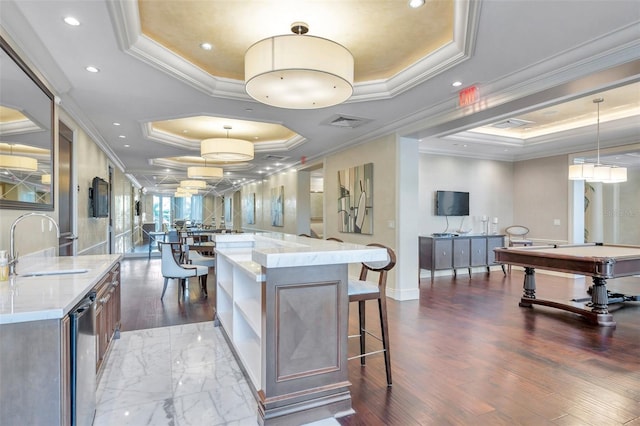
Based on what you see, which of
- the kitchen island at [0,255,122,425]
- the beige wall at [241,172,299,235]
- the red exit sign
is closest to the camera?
the kitchen island at [0,255,122,425]

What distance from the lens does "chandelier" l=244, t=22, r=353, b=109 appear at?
7.71 ft

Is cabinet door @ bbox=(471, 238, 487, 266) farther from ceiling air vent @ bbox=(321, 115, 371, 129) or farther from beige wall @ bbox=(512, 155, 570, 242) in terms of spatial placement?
ceiling air vent @ bbox=(321, 115, 371, 129)

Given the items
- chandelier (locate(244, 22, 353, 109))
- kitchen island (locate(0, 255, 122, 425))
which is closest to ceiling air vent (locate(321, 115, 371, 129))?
chandelier (locate(244, 22, 353, 109))

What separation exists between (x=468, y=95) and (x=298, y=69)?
2.32 m

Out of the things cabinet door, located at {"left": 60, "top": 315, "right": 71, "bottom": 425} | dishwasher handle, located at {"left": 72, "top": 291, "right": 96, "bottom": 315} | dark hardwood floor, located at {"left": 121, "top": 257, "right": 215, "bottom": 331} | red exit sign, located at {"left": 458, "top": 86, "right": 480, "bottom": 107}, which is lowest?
dark hardwood floor, located at {"left": 121, "top": 257, "right": 215, "bottom": 331}

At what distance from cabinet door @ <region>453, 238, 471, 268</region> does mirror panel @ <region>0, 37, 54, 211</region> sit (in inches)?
258

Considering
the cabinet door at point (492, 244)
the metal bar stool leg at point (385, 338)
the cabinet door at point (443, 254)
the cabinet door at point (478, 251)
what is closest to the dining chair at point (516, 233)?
the cabinet door at point (492, 244)

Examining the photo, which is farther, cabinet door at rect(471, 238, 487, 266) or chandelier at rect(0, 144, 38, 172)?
cabinet door at rect(471, 238, 487, 266)

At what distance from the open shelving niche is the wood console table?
4.43 metres

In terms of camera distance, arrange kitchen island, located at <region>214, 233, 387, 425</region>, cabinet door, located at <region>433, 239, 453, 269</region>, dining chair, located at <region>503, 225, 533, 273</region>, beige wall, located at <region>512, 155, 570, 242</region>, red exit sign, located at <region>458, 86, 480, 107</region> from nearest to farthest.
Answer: kitchen island, located at <region>214, 233, 387, 425</region>
red exit sign, located at <region>458, 86, 480, 107</region>
cabinet door, located at <region>433, 239, 453, 269</region>
beige wall, located at <region>512, 155, 570, 242</region>
dining chair, located at <region>503, 225, 533, 273</region>

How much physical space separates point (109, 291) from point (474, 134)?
20.9 feet

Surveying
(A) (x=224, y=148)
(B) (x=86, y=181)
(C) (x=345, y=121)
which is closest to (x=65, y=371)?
(A) (x=224, y=148)

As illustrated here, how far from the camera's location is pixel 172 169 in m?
10.6

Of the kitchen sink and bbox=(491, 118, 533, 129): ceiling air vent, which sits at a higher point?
bbox=(491, 118, 533, 129): ceiling air vent
